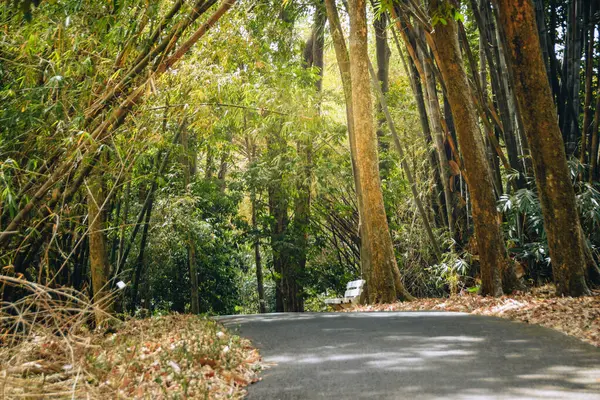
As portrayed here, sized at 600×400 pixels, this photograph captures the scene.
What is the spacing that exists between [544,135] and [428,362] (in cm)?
378

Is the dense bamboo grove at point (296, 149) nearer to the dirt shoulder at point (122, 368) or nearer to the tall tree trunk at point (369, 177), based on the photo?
the tall tree trunk at point (369, 177)

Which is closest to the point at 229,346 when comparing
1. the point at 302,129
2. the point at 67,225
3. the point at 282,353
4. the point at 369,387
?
the point at 282,353

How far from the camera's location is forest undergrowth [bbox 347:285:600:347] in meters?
5.50

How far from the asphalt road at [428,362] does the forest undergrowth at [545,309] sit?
20cm

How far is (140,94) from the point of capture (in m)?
6.13

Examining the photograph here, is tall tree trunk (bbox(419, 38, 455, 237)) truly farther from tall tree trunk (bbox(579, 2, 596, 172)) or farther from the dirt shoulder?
the dirt shoulder

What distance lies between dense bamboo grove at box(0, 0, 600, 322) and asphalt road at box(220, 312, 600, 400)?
1.34m

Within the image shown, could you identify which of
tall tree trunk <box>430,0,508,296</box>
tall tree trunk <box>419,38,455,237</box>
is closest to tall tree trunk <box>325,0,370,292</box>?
tall tree trunk <box>419,38,455,237</box>

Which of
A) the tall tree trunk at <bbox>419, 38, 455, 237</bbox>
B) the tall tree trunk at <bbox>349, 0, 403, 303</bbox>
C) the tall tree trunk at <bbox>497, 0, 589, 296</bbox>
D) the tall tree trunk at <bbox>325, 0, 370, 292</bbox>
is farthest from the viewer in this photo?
the tall tree trunk at <bbox>325, 0, 370, 292</bbox>

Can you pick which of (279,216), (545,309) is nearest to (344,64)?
(279,216)

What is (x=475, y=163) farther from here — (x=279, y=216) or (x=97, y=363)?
(x=279, y=216)

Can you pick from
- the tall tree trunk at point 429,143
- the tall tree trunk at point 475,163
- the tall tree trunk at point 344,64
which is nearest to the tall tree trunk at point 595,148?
the tall tree trunk at point 475,163

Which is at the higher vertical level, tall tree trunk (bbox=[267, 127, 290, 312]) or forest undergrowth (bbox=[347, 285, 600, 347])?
Result: tall tree trunk (bbox=[267, 127, 290, 312])

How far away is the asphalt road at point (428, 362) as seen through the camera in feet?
12.0
